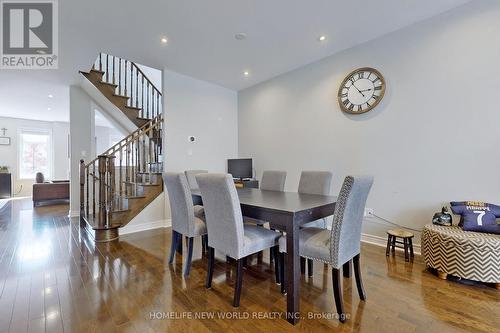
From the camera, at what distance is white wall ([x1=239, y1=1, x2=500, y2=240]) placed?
2.45 m

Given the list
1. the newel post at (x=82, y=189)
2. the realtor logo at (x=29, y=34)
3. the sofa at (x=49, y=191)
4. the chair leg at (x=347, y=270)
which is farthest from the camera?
the sofa at (x=49, y=191)

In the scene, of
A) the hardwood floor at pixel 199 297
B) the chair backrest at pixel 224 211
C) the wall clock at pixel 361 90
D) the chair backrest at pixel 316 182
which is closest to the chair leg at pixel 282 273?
the hardwood floor at pixel 199 297

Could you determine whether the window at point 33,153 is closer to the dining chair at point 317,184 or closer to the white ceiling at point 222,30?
the white ceiling at point 222,30

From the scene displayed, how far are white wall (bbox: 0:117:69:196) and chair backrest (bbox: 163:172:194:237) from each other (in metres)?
8.52

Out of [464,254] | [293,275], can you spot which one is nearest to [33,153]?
[293,275]

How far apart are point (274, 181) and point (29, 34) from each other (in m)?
3.76

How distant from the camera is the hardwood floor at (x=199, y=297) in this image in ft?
5.23

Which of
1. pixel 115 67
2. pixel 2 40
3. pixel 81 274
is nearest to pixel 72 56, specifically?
pixel 2 40

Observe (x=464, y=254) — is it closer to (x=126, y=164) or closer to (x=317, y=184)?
(x=317, y=184)

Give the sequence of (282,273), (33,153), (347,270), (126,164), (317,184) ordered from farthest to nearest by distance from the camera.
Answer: (33,153), (126,164), (317,184), (347,270), (282,273)

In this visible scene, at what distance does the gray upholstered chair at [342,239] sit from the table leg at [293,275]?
15 centimetres

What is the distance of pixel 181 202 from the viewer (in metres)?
2.42

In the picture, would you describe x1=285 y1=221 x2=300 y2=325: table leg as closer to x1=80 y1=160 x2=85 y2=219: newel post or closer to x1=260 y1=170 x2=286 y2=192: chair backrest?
x1=260 y1=170 x2=286 y2=192: chair backrest

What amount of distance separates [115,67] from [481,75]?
6.34 meters
